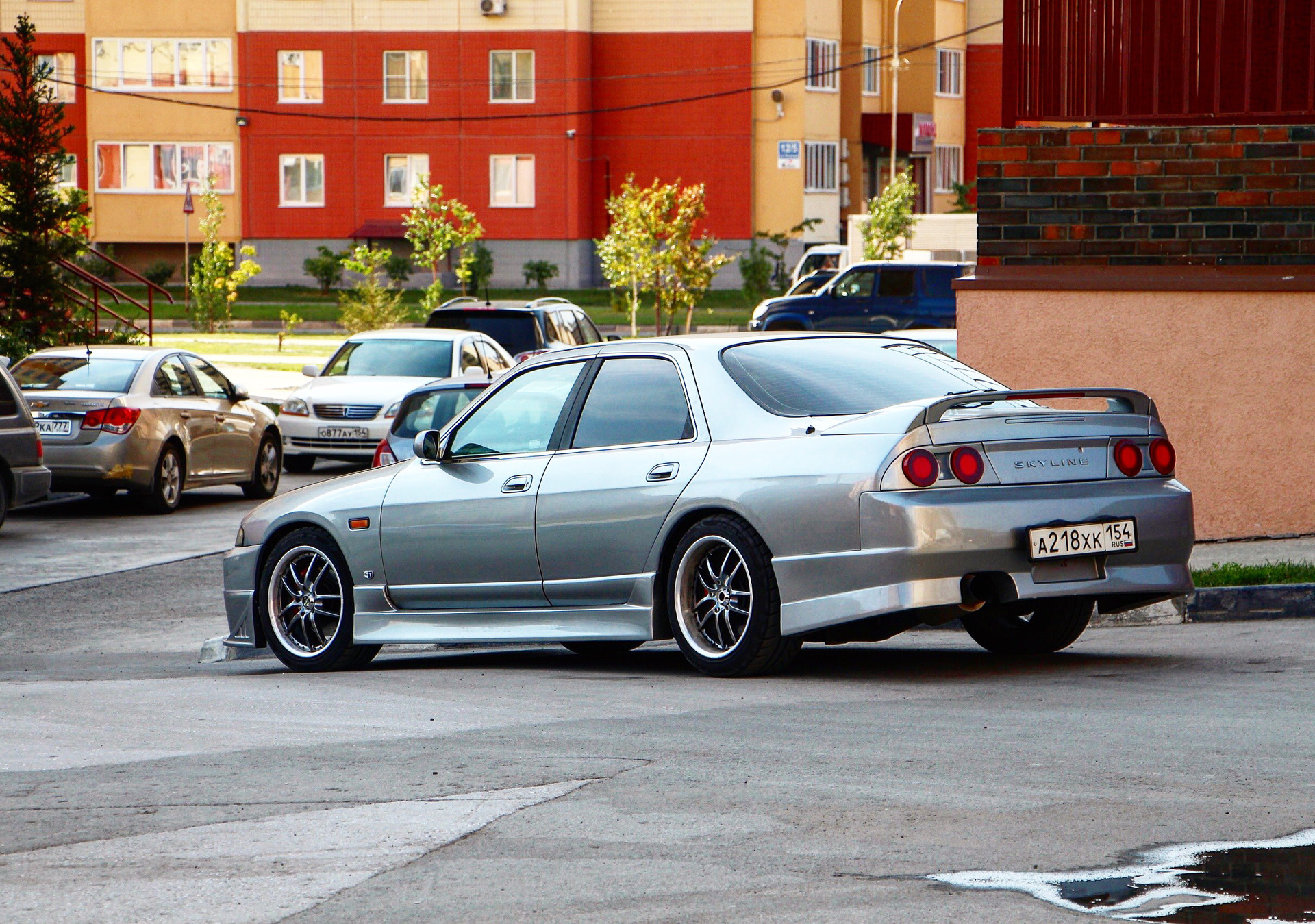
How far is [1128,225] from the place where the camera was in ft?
42.6

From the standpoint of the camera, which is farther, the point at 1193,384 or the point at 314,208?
the point at 314,208

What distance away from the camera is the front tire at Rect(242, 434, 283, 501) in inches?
802

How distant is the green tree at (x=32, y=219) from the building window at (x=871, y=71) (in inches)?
1798

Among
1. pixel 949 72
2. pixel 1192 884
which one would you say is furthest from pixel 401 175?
pixel 1192 884

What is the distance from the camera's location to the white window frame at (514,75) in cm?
6362

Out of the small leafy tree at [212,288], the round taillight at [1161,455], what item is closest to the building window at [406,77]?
the small leafy tree at [212,288]

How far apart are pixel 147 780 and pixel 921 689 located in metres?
3.10

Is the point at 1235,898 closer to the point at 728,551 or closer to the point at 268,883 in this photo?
the point at 268,883

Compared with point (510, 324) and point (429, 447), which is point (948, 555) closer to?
point (429, 447)

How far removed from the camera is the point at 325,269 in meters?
60.9

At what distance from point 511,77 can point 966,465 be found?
58.1m

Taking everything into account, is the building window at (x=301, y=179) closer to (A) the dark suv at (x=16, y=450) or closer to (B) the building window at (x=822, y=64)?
(B) the building window at (x=822, y=64)

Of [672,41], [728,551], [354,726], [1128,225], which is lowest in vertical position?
[354,726]

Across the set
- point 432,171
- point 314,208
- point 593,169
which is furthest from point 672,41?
point 314,208
